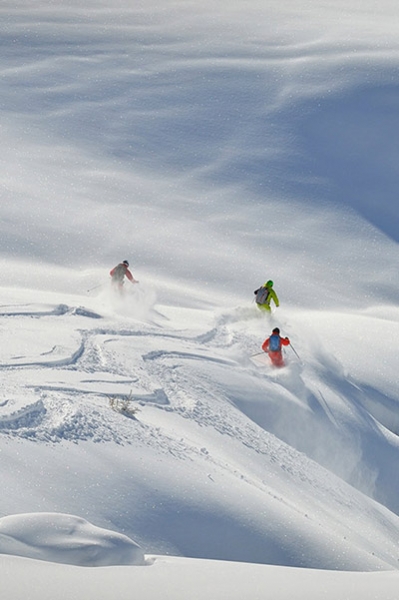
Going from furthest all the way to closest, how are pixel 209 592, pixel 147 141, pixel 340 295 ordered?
pixel 147 141 < pixel 340 295 < pixel 209 592

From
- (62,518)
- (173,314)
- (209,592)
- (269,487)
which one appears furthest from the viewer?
(173,314)

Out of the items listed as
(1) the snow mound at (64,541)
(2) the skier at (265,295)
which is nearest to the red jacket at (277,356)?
(2) the skier at (265,295)

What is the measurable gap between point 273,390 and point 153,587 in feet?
32.2

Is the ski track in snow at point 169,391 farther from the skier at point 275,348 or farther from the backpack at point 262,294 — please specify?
the backpack at point 262,294

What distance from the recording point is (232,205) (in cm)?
3753

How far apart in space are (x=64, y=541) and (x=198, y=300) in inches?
699

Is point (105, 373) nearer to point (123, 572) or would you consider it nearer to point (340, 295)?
point (123, 572)

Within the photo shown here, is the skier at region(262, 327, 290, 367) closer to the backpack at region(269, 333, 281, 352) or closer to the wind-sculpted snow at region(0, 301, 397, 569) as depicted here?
the backpack at region(269, 333, 281, 352)

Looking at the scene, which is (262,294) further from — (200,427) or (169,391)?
(200,427)

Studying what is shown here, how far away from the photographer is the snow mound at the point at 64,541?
916 centimetres

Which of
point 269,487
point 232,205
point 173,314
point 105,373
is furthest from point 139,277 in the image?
point 269,487

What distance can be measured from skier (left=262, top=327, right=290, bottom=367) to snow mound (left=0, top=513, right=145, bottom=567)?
10.0m

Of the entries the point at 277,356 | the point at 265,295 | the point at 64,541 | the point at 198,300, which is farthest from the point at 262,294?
the point at 64,541

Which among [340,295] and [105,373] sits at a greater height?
[340,295]
